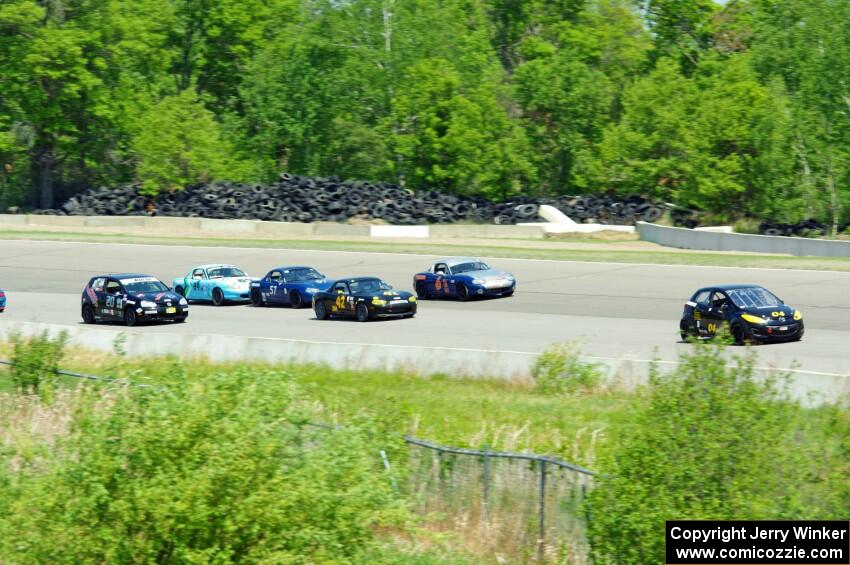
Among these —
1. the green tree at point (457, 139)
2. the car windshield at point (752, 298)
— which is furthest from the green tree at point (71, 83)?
the car windshield at point (752, 298)

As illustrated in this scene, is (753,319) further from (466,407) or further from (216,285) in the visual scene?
(216,285)

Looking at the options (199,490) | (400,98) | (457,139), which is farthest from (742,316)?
(400,98)

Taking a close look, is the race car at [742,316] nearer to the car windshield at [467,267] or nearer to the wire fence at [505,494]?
the car windshield at [467,267]

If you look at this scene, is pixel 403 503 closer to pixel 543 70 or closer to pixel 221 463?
pixel 221 463

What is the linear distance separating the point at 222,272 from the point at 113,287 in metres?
4.58

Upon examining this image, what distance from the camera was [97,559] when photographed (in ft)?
34.0

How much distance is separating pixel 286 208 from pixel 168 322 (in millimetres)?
25909

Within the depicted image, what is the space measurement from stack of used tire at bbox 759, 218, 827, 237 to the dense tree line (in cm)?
416

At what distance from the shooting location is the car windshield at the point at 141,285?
1284 inches

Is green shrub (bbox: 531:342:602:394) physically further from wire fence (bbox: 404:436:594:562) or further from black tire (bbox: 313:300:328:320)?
black tire (bbox: 313:300:328:320)

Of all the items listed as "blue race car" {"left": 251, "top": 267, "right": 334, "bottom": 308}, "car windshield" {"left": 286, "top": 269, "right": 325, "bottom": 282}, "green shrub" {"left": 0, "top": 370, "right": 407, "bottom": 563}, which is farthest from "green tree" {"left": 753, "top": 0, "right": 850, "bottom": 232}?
"green shrub" {"left": 0, "top": 370, "right": 407, "bottom": 563}

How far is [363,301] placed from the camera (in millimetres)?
31188

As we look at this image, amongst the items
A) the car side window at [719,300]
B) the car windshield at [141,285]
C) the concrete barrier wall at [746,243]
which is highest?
the concrete barrier wall at [746,243]

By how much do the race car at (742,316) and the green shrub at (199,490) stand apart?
581 inches
